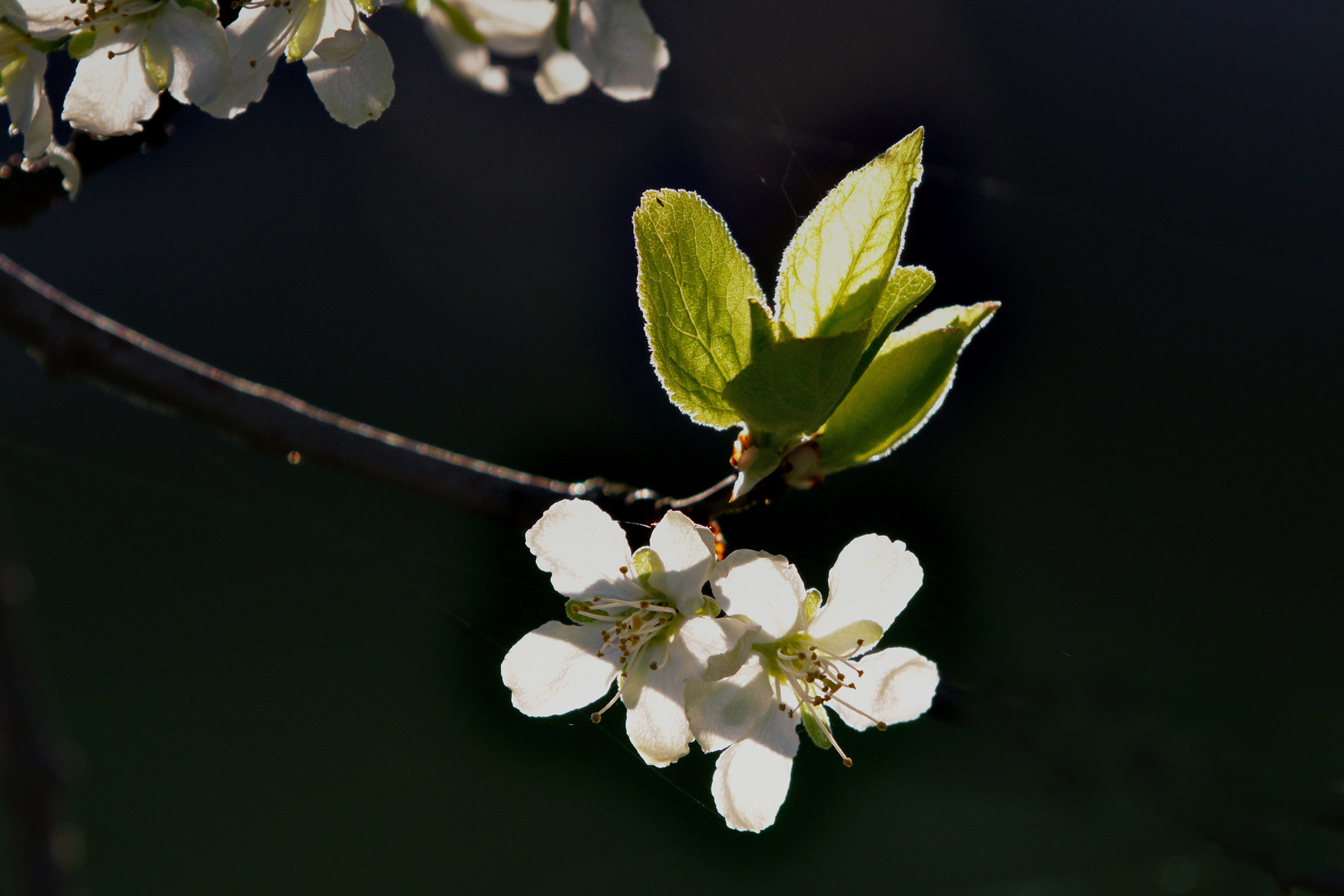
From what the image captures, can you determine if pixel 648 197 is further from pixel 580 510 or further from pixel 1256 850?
pixel 1256 850

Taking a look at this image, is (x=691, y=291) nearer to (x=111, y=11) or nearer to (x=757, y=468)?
(x=757, y=468)

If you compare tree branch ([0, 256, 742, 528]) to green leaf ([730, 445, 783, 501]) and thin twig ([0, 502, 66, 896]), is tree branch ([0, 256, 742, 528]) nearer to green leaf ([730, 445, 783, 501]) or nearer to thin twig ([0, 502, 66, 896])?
green leaf ([730, 445, 783, 501])

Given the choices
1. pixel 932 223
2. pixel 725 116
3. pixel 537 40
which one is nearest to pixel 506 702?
pixel 725 116

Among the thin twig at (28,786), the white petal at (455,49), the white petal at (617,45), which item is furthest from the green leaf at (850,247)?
the thin twig at (28,786)

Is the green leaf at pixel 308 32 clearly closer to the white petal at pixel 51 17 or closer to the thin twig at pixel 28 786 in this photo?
the white petal at pixel 51 17

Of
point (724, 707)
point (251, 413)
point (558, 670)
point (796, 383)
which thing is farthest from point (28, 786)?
point (796, 383)

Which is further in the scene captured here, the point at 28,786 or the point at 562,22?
the point at 28,786

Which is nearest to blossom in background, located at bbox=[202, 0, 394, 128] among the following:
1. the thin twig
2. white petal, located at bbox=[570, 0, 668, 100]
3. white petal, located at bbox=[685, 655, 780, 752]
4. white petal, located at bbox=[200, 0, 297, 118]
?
white petal, located at bbox=[200, 0, 297, 118]
